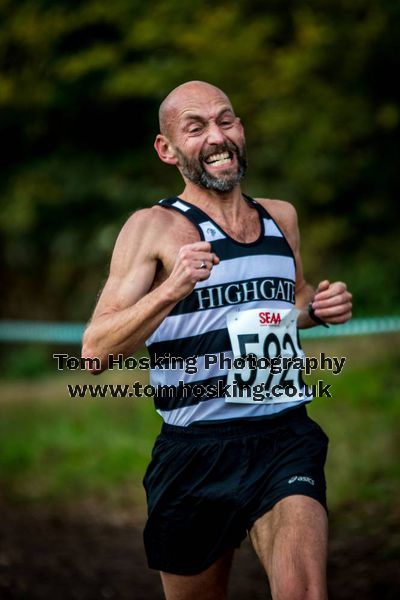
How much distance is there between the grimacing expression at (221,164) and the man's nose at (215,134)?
0.06ft

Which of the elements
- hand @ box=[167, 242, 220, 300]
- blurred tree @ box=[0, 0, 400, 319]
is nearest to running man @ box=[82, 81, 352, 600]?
hand @ box=[167, 242, 220, 300]

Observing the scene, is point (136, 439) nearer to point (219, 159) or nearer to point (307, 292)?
point (307, 292)

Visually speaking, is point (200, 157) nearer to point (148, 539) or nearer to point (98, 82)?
point (148, 539)

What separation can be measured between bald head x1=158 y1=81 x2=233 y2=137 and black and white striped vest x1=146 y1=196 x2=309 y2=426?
1.23ft

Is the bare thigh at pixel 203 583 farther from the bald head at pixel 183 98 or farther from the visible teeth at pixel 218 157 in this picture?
the bald head at pixel 183 98

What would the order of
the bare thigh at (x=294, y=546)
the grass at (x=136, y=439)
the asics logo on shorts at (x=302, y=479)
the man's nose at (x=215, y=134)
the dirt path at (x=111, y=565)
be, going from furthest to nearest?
the grass at (x=136, y=439)
the dirt path at (x=111, y=565)
the man's nose at (x=215, y=134)
the asics logo on shorts at (x=302, y=479)
the bare thigh at (x=294, y=546)

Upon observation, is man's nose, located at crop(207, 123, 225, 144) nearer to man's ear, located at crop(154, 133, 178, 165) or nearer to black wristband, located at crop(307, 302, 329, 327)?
man's ear, located at crop(154, 133, 178, 165)

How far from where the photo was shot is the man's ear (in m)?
4.02

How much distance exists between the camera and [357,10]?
28.8 ft

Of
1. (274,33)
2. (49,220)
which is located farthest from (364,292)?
(49,220)

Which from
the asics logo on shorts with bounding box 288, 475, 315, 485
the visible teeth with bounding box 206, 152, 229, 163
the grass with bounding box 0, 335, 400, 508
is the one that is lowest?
the asics logo on shorts with bounding box 288, 475, 315, 485

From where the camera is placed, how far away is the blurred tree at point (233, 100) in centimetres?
925

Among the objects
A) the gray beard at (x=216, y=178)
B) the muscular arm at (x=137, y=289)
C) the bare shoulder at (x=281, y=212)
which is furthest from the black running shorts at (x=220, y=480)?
the gray beard at (x=216, y=178)

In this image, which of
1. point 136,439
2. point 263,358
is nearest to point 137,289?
point 263,358
